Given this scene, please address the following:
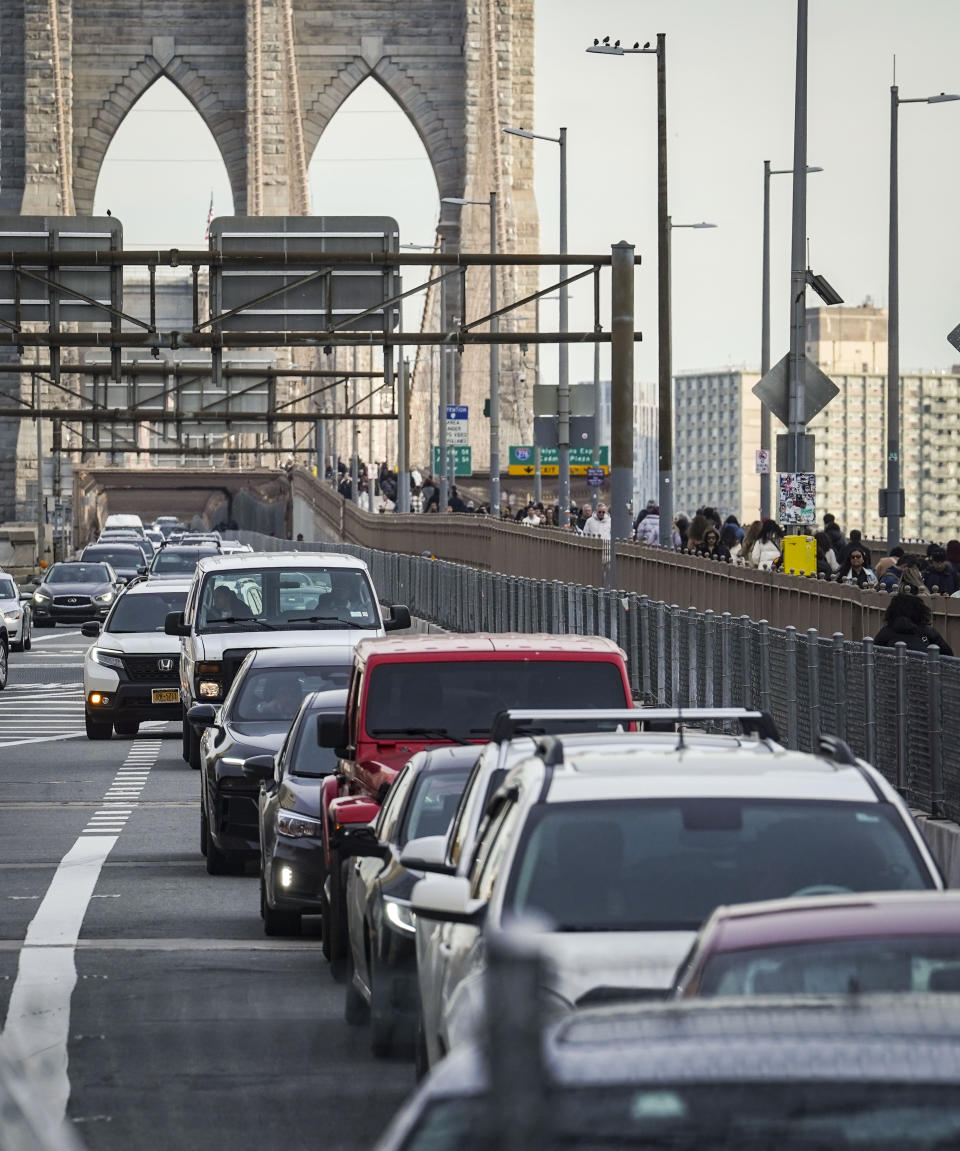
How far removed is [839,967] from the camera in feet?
16.4

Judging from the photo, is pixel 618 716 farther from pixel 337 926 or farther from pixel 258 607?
pixel 258 607

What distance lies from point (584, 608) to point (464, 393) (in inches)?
3513

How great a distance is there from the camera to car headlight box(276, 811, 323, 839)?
42.7ft

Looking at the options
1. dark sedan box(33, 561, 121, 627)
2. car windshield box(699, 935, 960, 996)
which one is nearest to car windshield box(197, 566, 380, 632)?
car windshield box(699, 935, 960, 996)

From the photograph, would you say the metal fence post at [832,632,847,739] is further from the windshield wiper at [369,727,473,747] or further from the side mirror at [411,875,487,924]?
the side mirror at [411,875,487,924]

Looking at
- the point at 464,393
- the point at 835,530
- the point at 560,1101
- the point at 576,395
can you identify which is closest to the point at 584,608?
the point at 835,530

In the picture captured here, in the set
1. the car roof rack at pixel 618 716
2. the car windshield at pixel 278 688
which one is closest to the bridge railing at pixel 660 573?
the car windshield at pixel 278 688

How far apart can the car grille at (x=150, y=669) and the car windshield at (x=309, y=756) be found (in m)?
14.3

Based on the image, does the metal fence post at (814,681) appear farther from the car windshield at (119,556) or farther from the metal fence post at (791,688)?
the car windshield at (119,556)

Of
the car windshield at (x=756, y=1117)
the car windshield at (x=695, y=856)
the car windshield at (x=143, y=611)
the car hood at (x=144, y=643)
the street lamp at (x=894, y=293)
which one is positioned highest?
the street lamp at (x=894, y=293)

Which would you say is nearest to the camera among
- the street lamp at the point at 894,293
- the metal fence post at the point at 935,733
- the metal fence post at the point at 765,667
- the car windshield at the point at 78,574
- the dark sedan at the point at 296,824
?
the dark sedan at the point at 296,824

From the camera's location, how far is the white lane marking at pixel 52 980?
9.01 metres

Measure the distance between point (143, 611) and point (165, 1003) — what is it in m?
20.1

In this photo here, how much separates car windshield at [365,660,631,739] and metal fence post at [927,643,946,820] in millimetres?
1660
